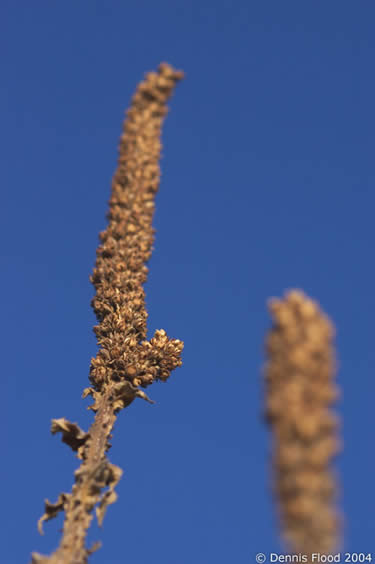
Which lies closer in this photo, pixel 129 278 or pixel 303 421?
pixel 303 421

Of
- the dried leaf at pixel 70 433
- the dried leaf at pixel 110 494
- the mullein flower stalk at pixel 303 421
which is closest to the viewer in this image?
the mullein flower stalk at pixel 303 421

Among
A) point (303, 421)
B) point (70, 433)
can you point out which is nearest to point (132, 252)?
point (70, 433)

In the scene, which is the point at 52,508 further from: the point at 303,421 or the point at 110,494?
the point at 303,421

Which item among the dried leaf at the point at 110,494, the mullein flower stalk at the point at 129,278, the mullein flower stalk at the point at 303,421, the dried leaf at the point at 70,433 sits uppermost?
the mullein flower stalk at the point at 129,278

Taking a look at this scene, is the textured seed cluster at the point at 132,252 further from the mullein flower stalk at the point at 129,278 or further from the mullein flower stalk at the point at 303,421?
the mullein flower stalk at the point at 303,421

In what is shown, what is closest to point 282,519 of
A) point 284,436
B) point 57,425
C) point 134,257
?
point 284,436

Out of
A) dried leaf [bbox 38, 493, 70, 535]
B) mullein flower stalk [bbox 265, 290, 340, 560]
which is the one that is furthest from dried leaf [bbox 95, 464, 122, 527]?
mullein flower stalk [bbox 265, 290, 340, 560]

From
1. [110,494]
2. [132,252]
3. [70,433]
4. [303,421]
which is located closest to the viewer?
[303,421]

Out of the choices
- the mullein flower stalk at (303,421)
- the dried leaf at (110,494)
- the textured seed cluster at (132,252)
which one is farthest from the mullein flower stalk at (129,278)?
the mullein flower stalk at (303,421)
